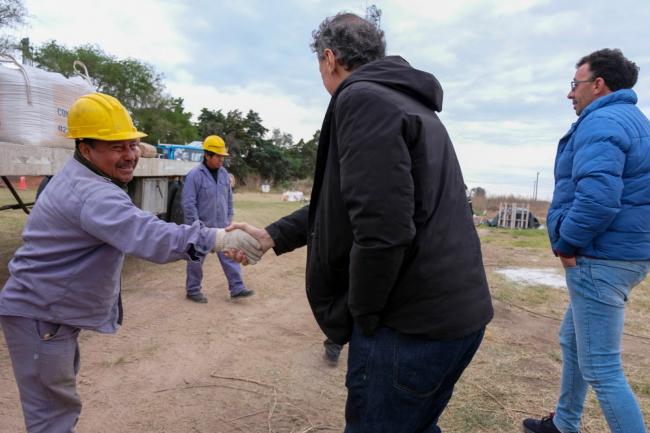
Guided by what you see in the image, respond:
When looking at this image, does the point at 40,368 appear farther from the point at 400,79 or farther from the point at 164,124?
the point at 164,124

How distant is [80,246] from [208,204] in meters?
3.77

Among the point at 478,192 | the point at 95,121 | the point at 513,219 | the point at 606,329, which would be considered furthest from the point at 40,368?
the point at 478,192

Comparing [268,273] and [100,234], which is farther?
[268,273]

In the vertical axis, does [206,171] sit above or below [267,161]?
below

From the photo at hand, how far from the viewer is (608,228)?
2.38m

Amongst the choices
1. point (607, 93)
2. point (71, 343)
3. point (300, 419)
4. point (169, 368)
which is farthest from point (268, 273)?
point (607, 93)

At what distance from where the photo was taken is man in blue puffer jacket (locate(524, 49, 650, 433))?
7.51ft

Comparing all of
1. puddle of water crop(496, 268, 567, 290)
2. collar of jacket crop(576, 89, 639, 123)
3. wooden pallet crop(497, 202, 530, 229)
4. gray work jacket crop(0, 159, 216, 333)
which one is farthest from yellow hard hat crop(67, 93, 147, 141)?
wooden pallet crop(497, 202, 530, 229)

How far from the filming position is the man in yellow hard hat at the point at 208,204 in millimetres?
5625

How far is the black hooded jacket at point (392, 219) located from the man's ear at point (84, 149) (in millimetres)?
1211

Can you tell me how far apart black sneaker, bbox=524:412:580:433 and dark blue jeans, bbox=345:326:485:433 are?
1.67 meters

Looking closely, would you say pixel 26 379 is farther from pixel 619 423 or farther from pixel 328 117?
pixel 619 423

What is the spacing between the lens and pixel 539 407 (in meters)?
3.29

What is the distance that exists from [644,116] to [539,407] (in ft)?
6.88
